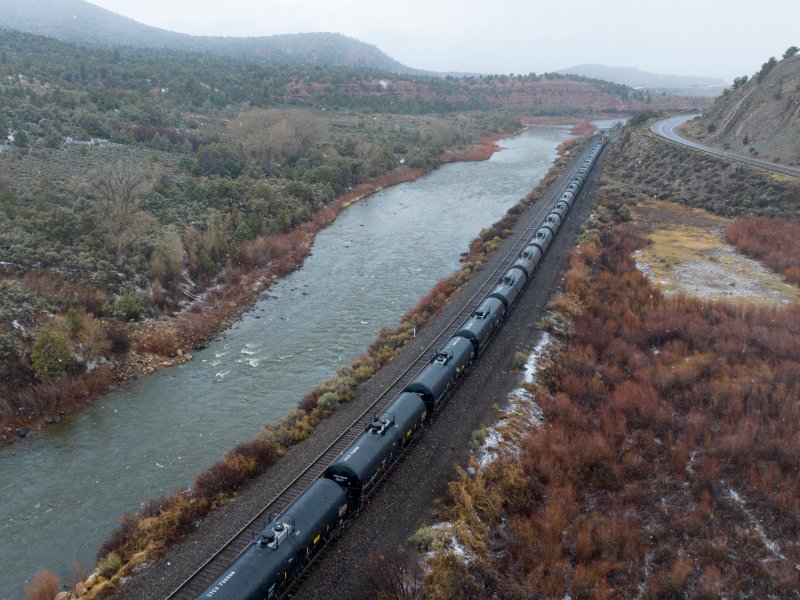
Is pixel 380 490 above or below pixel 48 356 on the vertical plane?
above

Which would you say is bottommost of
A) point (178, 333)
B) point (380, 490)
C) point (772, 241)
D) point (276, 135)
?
point (178, 333)

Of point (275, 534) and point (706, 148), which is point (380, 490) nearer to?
point (275, 534)

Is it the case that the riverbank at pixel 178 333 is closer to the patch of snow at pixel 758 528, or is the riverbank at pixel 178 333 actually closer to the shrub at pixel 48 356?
the shrub at pixel 48 356

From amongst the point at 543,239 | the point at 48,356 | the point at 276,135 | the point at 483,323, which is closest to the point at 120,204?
the point at 48,356

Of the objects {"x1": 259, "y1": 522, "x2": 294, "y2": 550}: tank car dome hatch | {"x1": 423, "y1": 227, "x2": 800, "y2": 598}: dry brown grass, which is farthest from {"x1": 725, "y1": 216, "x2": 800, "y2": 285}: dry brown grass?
{"x1": 259, "y1": 522, "x2": 294, "y2": 550}: tank car dome hatch

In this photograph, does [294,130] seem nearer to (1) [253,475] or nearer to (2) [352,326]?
(2) [352,326]

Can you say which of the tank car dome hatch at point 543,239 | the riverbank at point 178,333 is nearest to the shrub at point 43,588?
the riverbank at point 178,333
